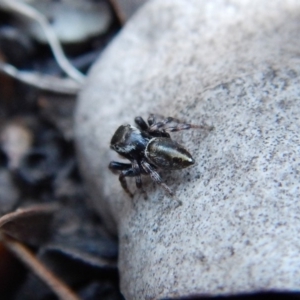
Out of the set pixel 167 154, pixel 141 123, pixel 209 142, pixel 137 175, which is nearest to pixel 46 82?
pixel 141 123

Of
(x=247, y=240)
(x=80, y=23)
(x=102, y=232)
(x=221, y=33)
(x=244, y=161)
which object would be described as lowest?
(x=102, y=232)

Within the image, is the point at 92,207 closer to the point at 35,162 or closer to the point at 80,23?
the point at 35,162

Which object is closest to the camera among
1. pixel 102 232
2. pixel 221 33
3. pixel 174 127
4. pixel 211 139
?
pixel 211 139

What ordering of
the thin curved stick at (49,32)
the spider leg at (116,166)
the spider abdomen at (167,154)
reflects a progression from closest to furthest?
the spider abdomen at (167,154) → the spider leg at (116,166) → the thin curved stick at (49,32)

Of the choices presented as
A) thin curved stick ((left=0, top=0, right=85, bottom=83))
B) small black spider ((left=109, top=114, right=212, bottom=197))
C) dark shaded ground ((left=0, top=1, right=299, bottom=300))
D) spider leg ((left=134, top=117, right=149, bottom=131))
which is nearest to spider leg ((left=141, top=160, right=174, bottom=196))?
small black spider ((left=109, top=114, right=212, bottom=197))

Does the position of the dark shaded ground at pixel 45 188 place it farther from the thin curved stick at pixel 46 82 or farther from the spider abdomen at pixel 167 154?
the spider abdomen at pixel 167 154

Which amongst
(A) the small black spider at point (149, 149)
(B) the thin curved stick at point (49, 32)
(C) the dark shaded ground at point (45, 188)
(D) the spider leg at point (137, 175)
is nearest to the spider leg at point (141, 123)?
(A) the small black spider at point (149, 149)

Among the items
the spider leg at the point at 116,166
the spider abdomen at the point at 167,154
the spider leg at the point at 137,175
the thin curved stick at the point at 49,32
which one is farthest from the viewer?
the thin curved stick at the point at 49,32

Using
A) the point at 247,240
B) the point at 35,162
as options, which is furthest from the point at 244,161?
the point at 35,162
